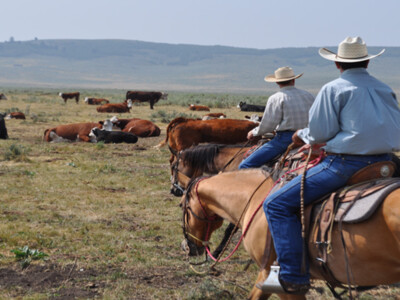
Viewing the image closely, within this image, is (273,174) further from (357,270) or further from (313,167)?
(357,270)

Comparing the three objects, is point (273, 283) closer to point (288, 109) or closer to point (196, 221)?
point (196, 221)

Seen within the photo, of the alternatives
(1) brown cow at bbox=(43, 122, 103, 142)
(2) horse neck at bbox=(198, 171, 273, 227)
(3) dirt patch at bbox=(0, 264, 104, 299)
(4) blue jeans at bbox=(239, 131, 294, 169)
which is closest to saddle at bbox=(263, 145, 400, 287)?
(2) horse neck at bbox=(198, 171, 273, 227)

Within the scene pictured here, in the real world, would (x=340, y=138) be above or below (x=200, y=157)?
above

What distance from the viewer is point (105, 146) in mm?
17109

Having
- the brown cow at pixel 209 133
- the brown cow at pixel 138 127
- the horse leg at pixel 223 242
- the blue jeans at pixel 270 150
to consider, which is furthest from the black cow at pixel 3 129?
the horse leg at pixel 223 242

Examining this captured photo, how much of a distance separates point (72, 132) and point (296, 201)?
49.7 ft

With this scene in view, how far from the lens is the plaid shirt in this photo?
6891 mm

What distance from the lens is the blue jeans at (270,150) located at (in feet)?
23.4

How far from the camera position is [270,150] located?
7254mm

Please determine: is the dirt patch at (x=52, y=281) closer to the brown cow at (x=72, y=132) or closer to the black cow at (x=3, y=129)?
the brown cow at (x=72, y=132)

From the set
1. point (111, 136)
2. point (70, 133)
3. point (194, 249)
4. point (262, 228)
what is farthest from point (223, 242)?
point (70, 133)

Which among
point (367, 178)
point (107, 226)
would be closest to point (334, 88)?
point (367, 178)

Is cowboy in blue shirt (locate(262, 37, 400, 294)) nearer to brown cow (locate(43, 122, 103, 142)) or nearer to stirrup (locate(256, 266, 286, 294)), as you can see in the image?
stirrup (locate(256, 266, 286, 294))

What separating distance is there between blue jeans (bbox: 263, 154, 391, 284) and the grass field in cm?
158
